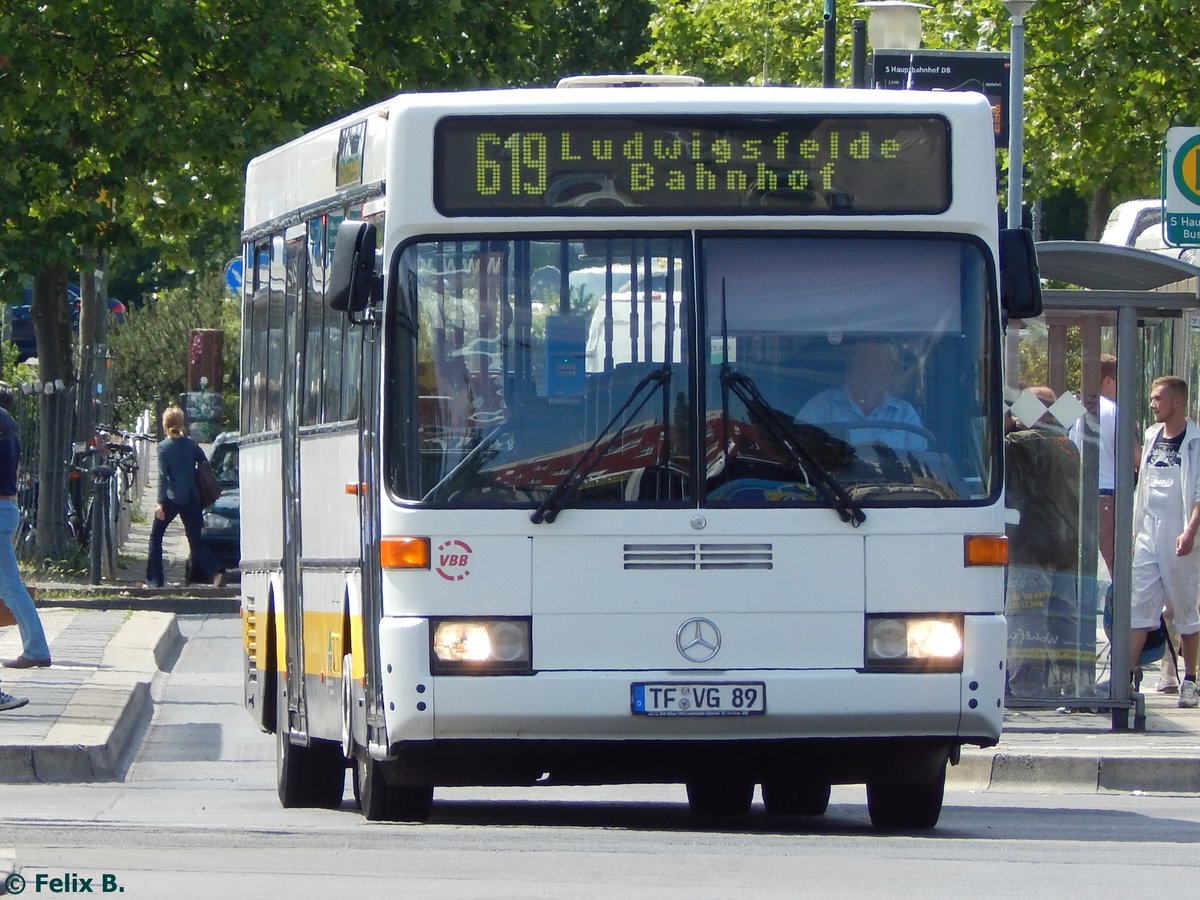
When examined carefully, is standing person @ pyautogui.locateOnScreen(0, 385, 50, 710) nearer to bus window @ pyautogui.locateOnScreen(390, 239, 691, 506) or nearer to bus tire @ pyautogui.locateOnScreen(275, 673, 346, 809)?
bus tire @ pyautogui.locateOnScreen(275, 673, 346, 809)

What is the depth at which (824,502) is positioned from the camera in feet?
28.4

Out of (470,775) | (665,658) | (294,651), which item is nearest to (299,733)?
(294,651)

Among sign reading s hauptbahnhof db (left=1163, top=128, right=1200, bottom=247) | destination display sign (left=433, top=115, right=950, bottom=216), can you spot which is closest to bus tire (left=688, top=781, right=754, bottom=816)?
destination display sign (left=433, top=115, right=950, bottom=216)

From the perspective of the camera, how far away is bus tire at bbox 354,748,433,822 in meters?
9.45

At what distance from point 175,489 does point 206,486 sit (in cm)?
33

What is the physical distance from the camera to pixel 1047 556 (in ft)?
44.7

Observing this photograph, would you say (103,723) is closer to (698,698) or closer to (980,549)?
(698,698)

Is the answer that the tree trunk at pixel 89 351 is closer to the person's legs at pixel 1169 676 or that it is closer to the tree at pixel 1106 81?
the tree at pixel 1106 81

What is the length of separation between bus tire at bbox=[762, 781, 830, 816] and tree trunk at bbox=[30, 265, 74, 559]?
1691cm

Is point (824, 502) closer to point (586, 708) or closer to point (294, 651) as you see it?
point (586, 708)

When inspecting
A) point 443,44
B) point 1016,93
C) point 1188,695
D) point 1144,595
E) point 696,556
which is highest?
point 443,44

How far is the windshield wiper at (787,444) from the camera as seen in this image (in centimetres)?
864

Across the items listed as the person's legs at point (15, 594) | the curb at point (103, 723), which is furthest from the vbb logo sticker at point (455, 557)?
the person's legs at point (15, 594)

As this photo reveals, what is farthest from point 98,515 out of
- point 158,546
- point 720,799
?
point 720,799
